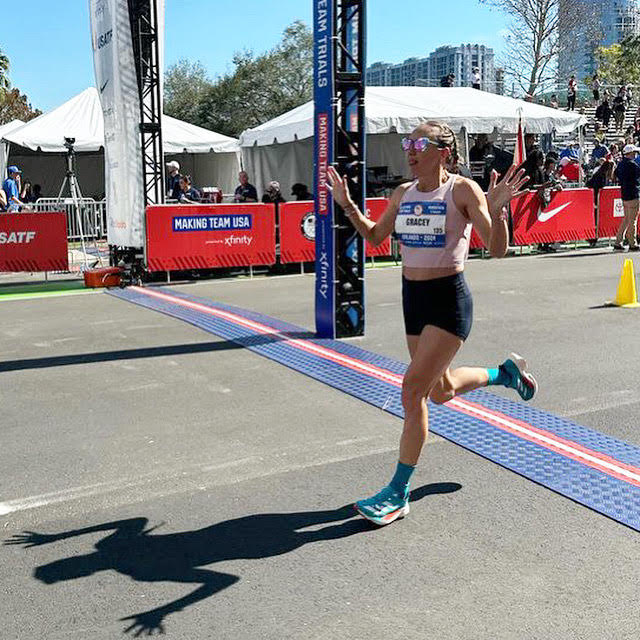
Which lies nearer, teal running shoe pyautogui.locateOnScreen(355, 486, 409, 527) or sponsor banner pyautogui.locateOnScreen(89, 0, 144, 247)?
teal running shoe pyautogui.locateOnScreen(355, 486, 409, 527)

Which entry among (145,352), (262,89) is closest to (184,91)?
(262,89)

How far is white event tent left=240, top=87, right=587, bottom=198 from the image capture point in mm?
19312

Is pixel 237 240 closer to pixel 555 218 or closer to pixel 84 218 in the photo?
pixel 555 218

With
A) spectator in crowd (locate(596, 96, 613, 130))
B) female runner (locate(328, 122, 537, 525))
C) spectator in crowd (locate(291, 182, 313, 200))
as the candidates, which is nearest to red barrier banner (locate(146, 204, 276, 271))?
spectator in crowd (locate(291, 182, 313, 200))

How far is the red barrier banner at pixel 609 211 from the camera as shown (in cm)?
1822

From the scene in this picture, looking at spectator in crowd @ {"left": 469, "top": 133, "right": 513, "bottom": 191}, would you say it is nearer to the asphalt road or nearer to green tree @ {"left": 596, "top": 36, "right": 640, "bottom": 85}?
the asphalt road

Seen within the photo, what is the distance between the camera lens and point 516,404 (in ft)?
20.1

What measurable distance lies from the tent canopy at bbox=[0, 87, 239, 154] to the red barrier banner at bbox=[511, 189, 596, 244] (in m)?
9.79

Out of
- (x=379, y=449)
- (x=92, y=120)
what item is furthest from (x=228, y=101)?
(x=379, y=449)

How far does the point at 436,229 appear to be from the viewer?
164 inches

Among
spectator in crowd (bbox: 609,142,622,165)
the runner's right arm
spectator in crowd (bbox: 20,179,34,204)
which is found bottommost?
the runner's right arm

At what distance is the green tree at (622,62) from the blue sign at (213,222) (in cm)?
4467

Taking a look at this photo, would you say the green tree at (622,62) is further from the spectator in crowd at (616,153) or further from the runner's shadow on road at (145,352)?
the runner's shadow on road at (145,352)

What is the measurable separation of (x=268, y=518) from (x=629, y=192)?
47.8ft
